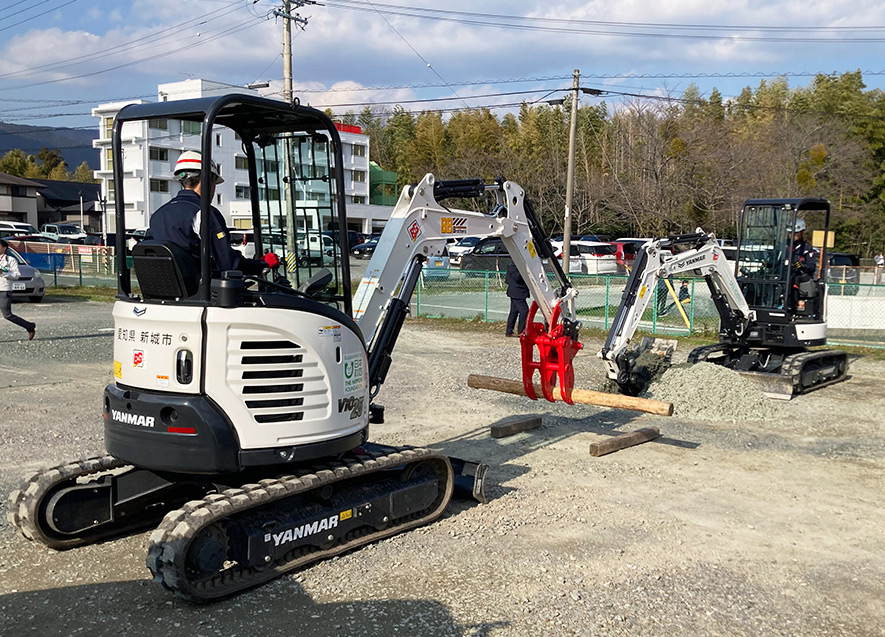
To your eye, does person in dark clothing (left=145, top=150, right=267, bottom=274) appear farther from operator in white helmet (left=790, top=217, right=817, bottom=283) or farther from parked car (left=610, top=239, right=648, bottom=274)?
parked car (left=610, top=239, right=648, bottom=274)

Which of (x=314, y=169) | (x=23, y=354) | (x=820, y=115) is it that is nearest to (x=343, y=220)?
(x=314, y=169)

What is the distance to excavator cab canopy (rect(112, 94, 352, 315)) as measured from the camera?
217 inches

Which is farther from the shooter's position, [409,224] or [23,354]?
[23,354]

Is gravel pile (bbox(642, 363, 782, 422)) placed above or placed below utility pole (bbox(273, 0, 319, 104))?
below

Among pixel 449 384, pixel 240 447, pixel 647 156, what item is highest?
pixel 647 156

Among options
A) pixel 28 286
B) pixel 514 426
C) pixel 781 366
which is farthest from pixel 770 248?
pixel 28 286

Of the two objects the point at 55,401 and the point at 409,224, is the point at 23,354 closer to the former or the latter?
the point at 55,401

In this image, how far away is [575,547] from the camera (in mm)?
6035

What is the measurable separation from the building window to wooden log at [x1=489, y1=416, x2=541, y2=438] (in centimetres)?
495

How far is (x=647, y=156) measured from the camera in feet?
130

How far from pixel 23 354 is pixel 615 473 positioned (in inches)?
434

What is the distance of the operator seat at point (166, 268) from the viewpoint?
5082 mm

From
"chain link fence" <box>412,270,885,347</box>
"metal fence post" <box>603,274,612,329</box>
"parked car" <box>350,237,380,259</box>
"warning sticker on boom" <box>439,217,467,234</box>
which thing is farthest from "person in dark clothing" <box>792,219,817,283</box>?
"parked car" <box>350,237,380,259</box>

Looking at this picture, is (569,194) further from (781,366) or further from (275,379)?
(275,379)
